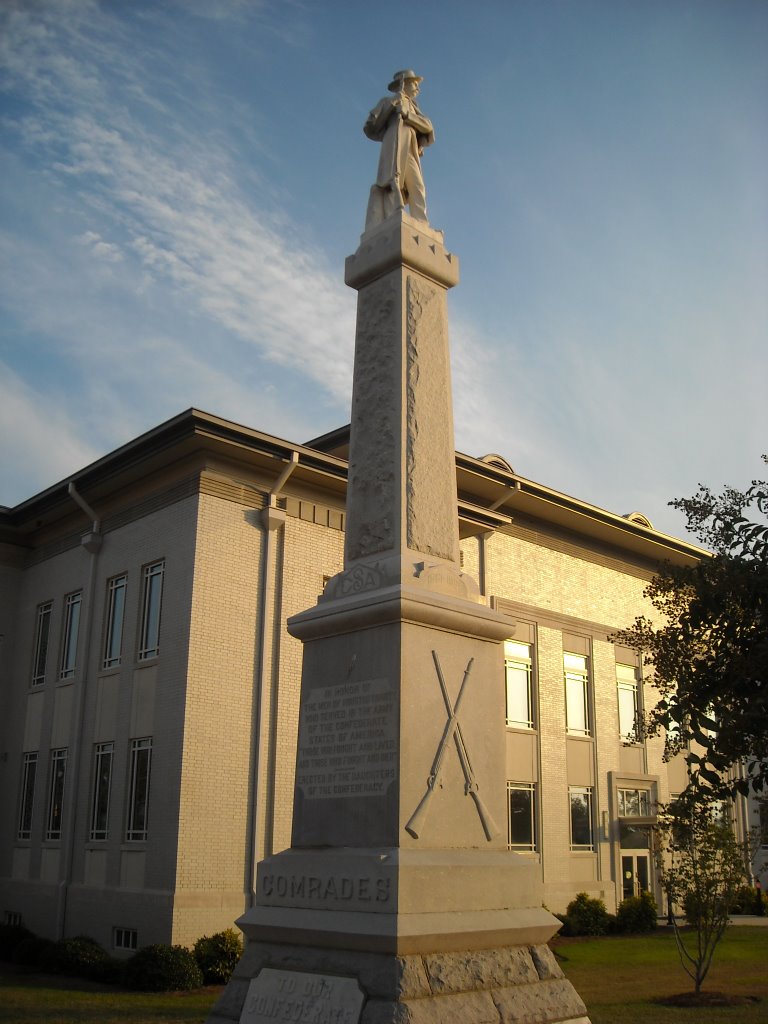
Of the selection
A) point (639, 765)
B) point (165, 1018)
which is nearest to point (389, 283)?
point (165, 1018)

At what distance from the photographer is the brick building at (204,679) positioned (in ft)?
66.8

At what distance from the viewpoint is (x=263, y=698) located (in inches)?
835

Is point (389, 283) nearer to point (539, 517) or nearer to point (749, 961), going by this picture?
point (749, 961)

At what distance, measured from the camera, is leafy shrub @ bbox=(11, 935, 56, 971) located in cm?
1991

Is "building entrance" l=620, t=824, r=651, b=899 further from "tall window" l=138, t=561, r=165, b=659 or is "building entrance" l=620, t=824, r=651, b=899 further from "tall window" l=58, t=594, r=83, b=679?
"tall window" l=58, t=594, r=83, b=679

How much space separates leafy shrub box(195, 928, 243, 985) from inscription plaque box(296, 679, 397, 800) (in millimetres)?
11276

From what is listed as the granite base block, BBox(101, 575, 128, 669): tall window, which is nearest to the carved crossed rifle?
the granite base block

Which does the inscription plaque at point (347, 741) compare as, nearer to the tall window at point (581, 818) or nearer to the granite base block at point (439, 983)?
the granite base block at point (439, 983)

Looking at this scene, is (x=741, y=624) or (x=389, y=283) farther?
(x=741, y=624)

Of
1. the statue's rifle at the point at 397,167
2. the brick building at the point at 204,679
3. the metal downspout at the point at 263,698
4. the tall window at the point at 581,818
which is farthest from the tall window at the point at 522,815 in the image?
the statue's rifle at the point at 397,167

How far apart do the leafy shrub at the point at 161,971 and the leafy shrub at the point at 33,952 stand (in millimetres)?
3203

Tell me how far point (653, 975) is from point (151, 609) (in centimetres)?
1229

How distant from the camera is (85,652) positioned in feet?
78.5

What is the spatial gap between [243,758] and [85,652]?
5.42 meters
